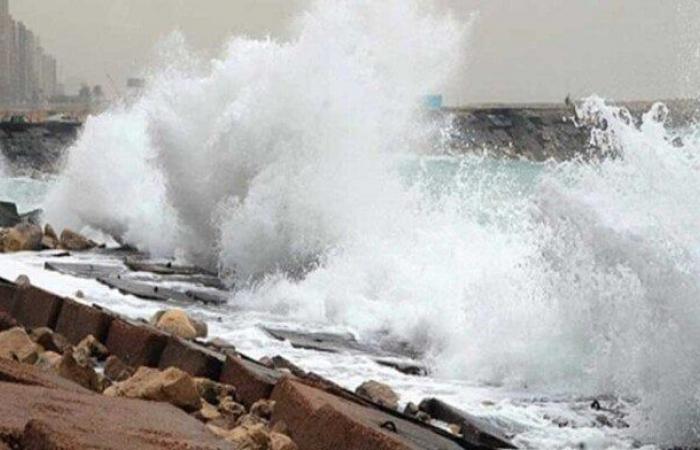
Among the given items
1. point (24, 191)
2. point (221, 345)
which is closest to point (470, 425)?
point (221, 345)

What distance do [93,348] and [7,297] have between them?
82.8 inches

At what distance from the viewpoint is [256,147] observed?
15945 mm

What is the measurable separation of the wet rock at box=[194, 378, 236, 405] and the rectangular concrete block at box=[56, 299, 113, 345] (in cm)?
172

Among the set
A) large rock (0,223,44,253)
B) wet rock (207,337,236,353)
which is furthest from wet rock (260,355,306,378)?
large rock (0,223,44,253)

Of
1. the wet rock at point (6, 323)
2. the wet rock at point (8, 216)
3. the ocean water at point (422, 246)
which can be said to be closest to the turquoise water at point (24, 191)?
the wet rock at point (8, 216)

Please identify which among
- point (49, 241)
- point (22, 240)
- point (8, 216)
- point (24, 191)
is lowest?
point (22, 240)

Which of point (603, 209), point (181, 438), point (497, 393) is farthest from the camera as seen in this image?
point (603, 209)

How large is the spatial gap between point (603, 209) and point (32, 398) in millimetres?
5096

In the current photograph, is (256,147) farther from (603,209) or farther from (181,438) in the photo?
(181,438)

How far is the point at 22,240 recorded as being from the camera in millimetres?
16406

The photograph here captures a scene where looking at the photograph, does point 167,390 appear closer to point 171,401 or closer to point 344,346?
point 171,401

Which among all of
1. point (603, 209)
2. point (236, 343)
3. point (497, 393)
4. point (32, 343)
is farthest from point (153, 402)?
point (603, 209)

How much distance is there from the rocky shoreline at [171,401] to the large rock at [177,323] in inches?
2.1

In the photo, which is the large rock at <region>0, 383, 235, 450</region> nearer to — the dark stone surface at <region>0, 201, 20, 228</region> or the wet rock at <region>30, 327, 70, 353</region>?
the wet rock at <region>30, 327, 70, 353</region>
